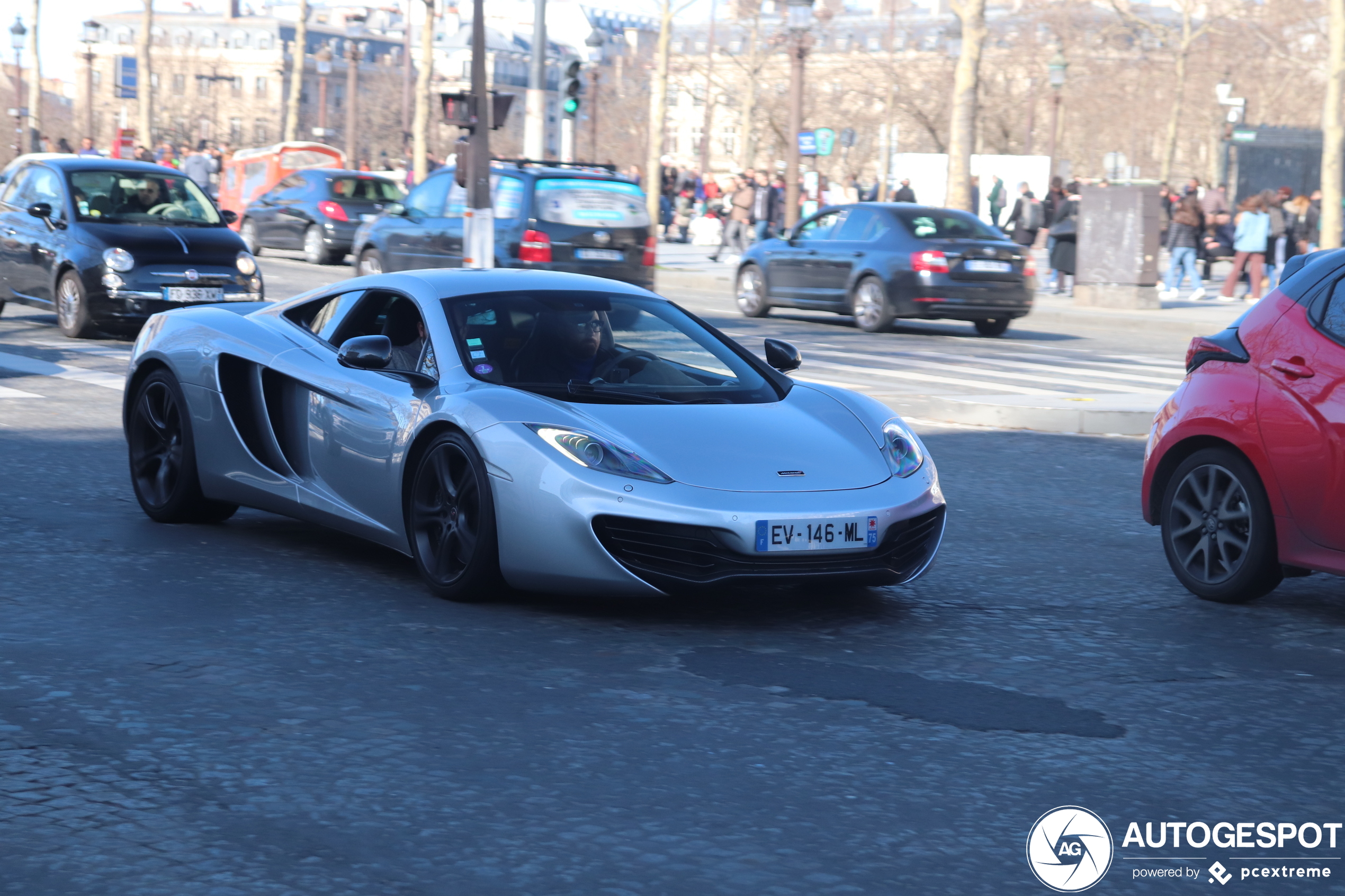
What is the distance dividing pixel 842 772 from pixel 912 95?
67.1m

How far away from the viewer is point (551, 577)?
6055 millimetres

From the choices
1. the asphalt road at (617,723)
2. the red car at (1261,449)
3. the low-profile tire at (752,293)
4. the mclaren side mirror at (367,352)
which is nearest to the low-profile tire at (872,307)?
the low-profile tire at (752,293)

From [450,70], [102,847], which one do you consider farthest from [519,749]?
[450,70]

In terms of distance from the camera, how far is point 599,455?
238 inches

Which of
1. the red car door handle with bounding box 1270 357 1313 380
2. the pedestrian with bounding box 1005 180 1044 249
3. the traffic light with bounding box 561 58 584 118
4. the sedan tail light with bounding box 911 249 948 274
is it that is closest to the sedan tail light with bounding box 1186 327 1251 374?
the red car door handle with bounding box 1270 357 1313 380

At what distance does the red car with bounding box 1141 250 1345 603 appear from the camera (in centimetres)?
629

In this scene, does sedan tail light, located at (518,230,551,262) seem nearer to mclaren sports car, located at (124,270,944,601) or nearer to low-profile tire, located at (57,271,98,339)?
low-profile tire, located at (57,271,98,339)

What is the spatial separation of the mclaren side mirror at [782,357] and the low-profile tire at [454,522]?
155 centimetres

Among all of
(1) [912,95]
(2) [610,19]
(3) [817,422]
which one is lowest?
(3) [817,422]

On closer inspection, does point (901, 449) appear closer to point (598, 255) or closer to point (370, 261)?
point (598, 255)

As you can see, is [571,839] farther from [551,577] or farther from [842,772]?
[551,577]

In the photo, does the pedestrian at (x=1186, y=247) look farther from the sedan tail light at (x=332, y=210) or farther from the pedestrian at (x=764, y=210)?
the sedan tail light at (x=332, y=210)

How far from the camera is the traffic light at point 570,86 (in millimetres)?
27594

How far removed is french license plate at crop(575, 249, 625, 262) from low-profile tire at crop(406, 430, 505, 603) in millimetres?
13116
